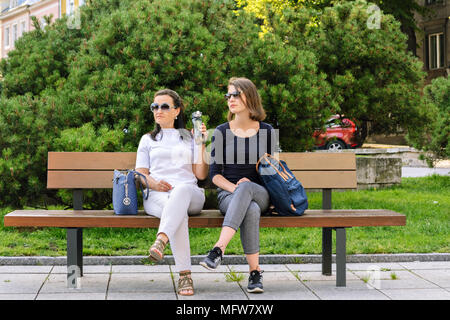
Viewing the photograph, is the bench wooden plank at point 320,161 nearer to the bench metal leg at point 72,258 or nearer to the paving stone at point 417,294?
the paving stone at point 417,294

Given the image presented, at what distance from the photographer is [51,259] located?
249 inches

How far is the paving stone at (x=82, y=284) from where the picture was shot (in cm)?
531

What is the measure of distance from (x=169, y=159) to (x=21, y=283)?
151cm

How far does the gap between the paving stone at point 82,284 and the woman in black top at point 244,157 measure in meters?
1.13

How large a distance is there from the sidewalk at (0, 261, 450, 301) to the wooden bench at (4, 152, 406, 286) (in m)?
0.20

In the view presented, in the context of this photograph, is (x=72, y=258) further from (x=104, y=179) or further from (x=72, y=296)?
(x=104, y=179)

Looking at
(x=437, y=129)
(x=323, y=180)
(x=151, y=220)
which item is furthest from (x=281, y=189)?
(x=437, y=129)

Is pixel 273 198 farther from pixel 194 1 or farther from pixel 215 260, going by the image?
pixel 194 1

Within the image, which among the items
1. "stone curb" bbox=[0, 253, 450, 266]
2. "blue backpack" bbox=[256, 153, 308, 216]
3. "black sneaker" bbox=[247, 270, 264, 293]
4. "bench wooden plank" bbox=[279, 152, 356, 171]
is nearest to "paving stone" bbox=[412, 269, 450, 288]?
"stone curb" bbox=[0, 253, 450, 266]

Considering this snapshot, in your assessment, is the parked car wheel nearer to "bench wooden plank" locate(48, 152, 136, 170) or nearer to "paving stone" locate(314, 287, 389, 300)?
"bench wooden plank" locate(48, 152, 136, 170)

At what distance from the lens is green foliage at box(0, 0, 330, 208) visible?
762 centimetres

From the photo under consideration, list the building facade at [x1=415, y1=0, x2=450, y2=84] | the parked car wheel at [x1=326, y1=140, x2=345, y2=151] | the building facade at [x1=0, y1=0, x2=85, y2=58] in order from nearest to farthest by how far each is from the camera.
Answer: the parked car wheel at [x1=326, y1=140, x2=345, y2=151], the building facade at [x1=415, y1=0, x2=450, y2=84], the building facade at [x1=0, y1=0, x2=85, y2=58]

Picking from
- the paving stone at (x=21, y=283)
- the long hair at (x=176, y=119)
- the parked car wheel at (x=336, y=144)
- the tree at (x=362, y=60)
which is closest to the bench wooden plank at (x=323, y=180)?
the long hair at (x=176, y=119)

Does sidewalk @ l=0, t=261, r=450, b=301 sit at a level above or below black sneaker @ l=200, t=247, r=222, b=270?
below
